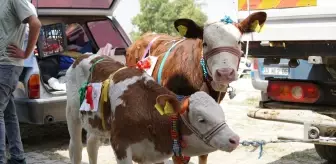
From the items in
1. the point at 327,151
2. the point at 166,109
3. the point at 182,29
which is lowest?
the point at 327,151

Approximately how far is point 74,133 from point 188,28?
1.39m

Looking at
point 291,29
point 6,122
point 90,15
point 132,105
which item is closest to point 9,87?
point 6,122

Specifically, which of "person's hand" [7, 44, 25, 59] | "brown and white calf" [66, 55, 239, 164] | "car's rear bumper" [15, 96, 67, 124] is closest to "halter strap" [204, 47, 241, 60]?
"brown and white calf" [66, 55, 239, 164]

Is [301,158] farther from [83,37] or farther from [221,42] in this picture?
[83,37]

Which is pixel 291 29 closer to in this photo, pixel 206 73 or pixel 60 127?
pixel 206 73

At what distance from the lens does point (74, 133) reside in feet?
14.0

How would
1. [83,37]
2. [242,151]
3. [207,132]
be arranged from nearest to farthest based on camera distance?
[207,132] → [242,151] → [83,37]

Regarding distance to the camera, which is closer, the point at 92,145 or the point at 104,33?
the point at 92,145

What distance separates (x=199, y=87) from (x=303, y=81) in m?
1.31

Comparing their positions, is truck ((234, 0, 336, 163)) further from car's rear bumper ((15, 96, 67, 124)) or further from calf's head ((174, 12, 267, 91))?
car's rear bumper ((15, 96, 67, 124))

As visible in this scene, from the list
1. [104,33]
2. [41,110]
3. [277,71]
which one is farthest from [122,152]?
[104,33]

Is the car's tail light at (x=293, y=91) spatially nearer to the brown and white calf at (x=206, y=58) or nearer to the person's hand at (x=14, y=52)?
the brown and white calf at (x=206, y=58)

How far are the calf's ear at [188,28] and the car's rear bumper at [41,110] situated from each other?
2.72 metres

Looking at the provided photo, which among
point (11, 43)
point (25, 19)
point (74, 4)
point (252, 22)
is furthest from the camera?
point (74, 4)
